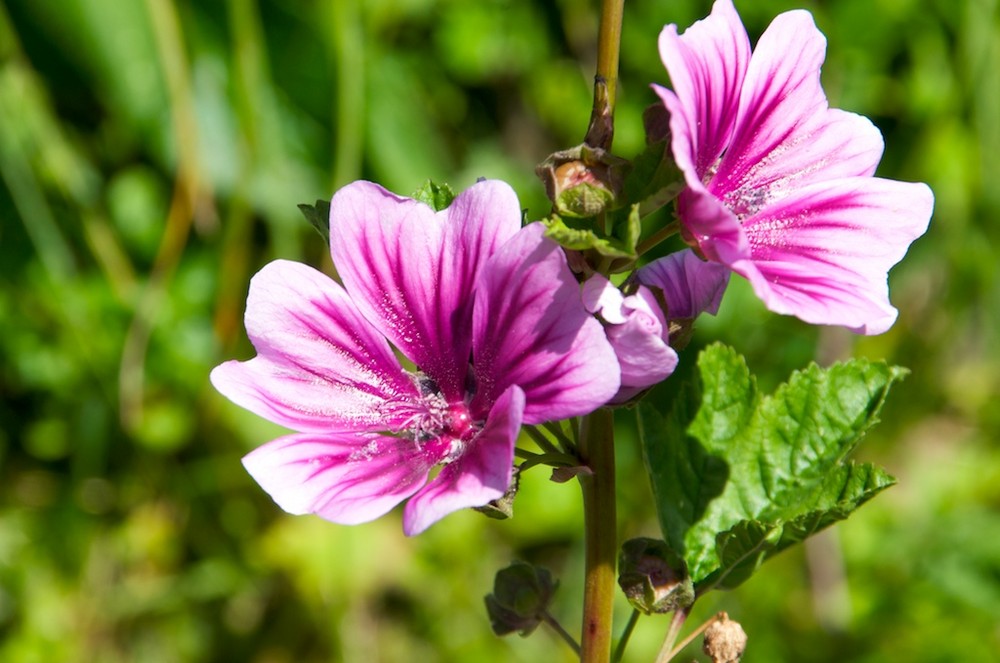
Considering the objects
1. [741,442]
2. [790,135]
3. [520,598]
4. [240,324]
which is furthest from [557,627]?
[240,324]

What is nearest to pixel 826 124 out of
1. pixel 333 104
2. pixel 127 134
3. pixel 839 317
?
pixel 839 317

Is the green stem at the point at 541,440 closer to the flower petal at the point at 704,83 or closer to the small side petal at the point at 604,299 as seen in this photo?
the small side petal at the point at 604,299

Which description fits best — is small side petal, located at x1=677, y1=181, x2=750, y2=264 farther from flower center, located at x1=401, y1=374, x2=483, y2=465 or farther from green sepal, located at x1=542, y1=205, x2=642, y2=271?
flower center, located at x1=401, y1=374, x2=483, y2=465

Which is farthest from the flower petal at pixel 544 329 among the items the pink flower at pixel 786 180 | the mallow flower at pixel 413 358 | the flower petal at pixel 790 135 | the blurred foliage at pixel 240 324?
the blurred foliage at pixel 240 324

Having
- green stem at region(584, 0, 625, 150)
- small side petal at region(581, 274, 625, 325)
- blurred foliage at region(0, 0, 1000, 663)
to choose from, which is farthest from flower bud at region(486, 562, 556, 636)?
blurred foliage at region(0, 0, 1000, 663)

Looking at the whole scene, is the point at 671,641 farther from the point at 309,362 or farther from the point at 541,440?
the point at 309,362

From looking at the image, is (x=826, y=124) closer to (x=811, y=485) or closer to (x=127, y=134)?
(x=811, y=485)
